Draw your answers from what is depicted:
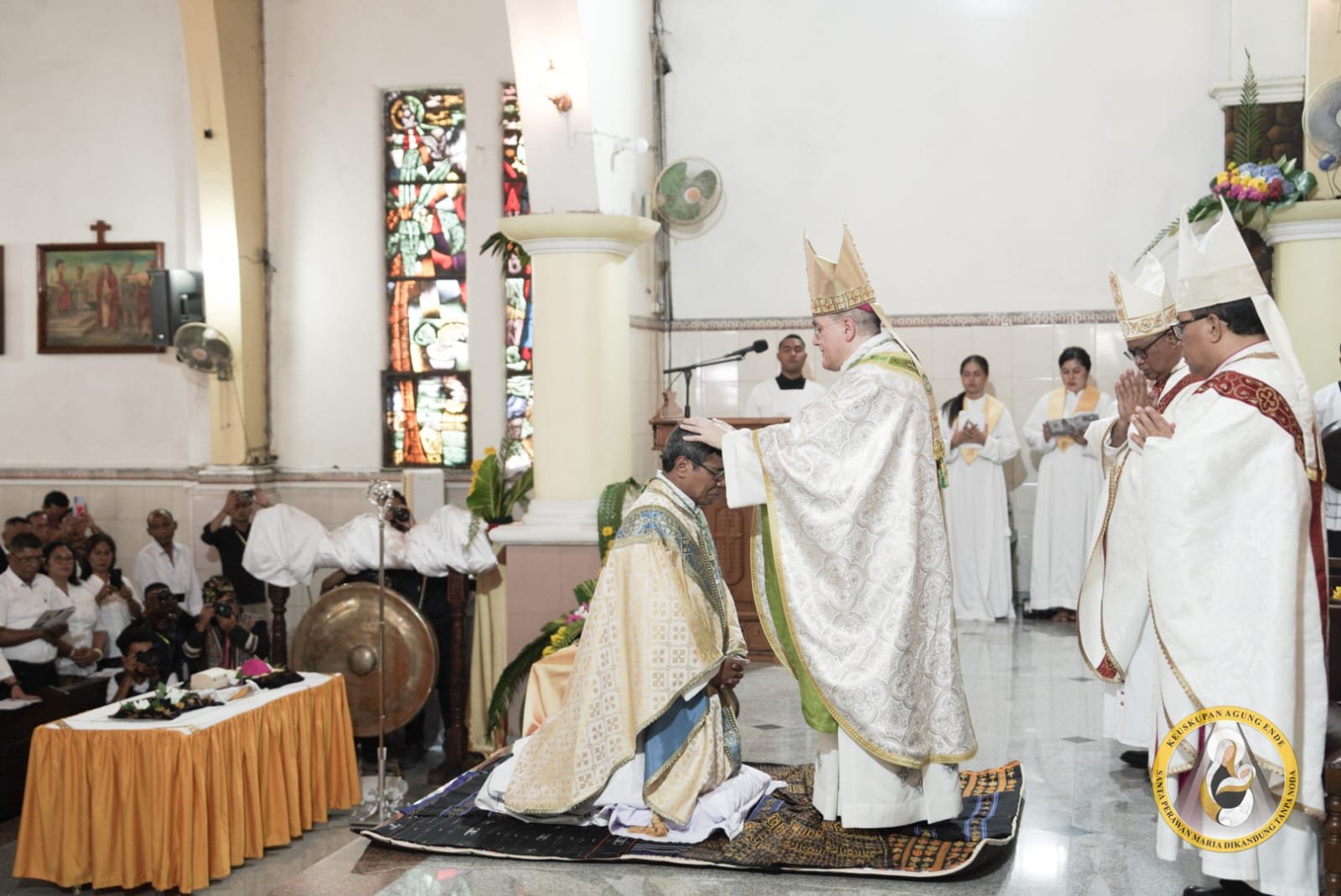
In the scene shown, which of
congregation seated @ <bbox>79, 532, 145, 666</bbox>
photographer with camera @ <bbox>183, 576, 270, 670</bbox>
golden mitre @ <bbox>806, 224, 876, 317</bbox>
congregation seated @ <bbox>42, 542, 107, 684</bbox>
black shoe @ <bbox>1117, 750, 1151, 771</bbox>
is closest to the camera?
golden mitre @ <bbox>806, 224, 876, 317</bbox>

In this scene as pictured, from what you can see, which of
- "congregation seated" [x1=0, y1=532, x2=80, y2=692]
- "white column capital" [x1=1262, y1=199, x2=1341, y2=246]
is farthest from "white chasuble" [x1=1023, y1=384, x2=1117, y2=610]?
"congregation seated" [x1=0, y1=532, x2=80, y2=692]

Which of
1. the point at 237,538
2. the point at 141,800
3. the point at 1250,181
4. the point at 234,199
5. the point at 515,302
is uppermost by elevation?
the point at 234,199

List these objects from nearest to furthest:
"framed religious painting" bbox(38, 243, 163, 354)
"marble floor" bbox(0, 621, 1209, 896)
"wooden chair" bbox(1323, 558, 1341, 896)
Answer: "wooden chair" bbox(1323, 558, 1341, 896) < "marble floor" bbox(0, 621, 1209, 896) < "framed religious painting" bbox(38, 243, 163, 354)

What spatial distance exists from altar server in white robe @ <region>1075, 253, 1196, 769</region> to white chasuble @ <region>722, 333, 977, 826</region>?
2.15ft

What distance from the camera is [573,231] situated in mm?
8914

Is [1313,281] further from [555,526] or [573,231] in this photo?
[555,526]

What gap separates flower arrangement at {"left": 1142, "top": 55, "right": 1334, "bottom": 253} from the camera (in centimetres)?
960

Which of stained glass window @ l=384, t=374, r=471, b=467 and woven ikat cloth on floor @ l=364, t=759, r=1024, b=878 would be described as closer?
woven ikat cloth on floor @ l=364, t=759, r=1024, b=878

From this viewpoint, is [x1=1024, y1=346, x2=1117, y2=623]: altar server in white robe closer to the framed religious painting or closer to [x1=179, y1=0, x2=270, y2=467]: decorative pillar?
[x1=179, y1=0, x2=270, y2=467]: decorative pillar

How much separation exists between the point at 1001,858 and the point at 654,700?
128 centimetres

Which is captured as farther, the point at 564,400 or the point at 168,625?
the point at 168,625

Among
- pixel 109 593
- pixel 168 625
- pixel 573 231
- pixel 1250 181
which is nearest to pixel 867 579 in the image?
pixel 573 231

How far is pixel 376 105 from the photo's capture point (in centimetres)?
1267

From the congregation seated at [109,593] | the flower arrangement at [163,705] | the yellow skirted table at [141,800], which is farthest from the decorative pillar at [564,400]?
the congregation seated at [109,593]
